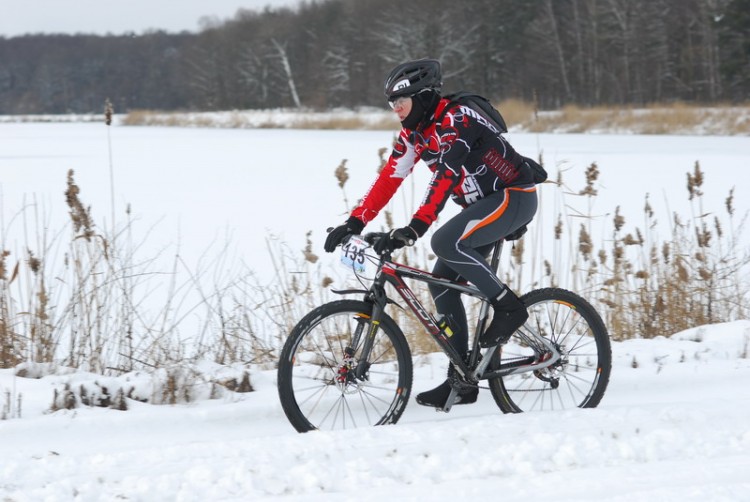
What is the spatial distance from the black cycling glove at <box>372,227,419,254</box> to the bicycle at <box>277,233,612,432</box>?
0.20 feet

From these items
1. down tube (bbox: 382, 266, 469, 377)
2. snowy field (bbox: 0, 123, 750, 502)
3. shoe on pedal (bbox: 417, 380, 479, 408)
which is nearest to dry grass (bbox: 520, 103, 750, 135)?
snowy field (bbox: 0, 123, 750, 502)

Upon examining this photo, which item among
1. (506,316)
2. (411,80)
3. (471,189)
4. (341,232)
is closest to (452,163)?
(471,189)

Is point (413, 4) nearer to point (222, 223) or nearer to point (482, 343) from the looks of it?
point (222, 223)

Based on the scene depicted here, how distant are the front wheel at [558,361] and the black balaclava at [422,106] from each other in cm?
101

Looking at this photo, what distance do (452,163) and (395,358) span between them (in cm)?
98

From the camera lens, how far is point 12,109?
319ft

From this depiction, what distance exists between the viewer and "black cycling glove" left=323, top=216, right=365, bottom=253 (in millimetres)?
3588

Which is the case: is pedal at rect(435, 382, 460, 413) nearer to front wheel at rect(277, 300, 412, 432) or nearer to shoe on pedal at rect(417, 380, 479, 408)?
shoe on pedal at rect(417, 380, 479, 408)

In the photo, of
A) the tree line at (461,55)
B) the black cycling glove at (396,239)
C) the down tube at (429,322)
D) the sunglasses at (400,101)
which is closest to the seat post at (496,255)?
the down tube at (429,322)

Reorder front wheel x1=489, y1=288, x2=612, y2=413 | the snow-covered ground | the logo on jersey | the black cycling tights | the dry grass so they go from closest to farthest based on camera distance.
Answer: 1. the snow-covered ground
2. the black cycling tights
3. the logo on jersey
4. front wheel x1=489, y1=288, x2=612, y2=413
5. the dry grass

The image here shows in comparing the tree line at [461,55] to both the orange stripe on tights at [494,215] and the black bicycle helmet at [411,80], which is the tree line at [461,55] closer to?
the orange stripe on tights at [494,215]

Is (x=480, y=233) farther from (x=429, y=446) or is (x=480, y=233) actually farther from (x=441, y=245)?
(x=429, y=446)

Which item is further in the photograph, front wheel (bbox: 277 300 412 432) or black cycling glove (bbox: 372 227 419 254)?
front wheel (bbox: 277 300 412 432)

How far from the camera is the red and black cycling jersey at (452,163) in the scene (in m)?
3.57
